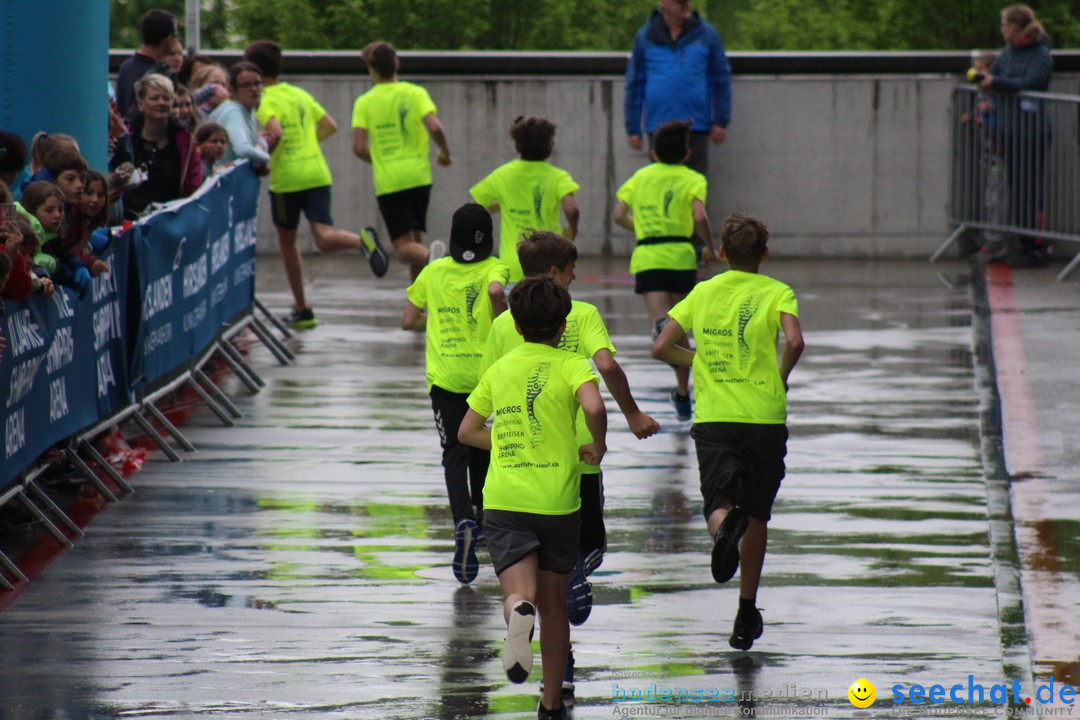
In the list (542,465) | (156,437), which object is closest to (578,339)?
(542,465)

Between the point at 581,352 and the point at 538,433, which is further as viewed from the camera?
the point at 581,352

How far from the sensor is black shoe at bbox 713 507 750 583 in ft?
23.8

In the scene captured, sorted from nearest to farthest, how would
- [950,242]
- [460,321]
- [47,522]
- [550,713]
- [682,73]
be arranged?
[550,713]
[460,321]
[47,522]
[682,73]
[950,242]

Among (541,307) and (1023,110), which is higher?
(1023,110)

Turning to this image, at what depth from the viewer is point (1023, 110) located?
18.8 m

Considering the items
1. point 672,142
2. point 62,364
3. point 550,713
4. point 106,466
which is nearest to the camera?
point 550,713

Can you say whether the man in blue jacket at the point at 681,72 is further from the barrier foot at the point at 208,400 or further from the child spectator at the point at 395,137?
the barrier foot at the point at 208,400

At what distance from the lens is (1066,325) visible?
15.2 metres

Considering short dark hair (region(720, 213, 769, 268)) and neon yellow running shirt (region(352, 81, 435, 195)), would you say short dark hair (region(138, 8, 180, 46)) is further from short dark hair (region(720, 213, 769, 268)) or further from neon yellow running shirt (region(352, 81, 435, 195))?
short dark hair (region(720, 213, 769, 268))

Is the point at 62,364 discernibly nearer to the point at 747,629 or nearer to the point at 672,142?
the point at 747,629

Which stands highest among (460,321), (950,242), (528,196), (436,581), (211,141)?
(211,141)

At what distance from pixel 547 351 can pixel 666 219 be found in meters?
5.50

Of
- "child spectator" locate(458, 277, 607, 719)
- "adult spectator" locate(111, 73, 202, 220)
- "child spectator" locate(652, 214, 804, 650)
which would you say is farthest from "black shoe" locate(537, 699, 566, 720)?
"adult spectator" locate(111, 73, 202, 220)

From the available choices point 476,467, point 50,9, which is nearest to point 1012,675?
point 476,467
